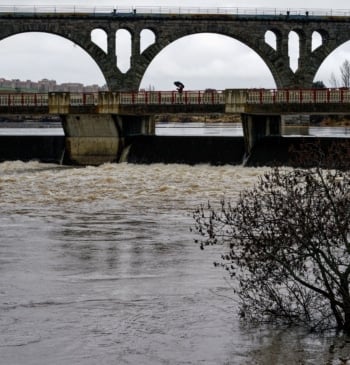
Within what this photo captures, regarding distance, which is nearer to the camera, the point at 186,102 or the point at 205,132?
the point at 186,102

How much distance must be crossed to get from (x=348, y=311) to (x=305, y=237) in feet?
5.03

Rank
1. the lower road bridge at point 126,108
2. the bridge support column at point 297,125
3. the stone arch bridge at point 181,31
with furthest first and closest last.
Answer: the bridge support column at point 297,125, the stone arch bridge at point 181,31, the lower road bridge at point 126,108

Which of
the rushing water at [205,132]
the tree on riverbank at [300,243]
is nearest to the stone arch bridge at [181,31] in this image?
the rushing water at [205,132]

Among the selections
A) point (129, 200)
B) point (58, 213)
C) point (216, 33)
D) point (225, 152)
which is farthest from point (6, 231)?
point (216, 33)

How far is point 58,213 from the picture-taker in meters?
31.1

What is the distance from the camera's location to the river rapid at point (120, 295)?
13.8m

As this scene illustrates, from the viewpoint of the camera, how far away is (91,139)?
5341 cm

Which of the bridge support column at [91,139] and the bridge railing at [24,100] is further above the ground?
the bridge railing at [24,100]

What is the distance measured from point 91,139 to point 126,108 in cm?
314

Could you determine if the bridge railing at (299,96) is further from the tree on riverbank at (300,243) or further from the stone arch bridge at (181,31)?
the tree on riverbank at (300,243)

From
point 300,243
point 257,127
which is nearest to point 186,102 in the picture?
point 257,127

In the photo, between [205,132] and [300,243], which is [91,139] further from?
[300,243]

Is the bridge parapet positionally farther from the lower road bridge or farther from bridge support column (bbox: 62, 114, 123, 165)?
bridge support column (bbox: 62, 114, 123, 165)

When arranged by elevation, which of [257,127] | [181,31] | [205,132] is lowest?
[205,132]
